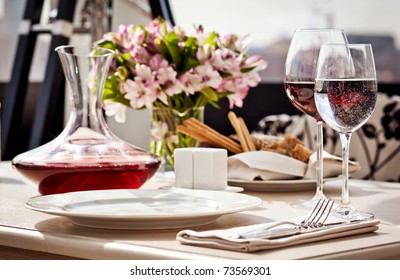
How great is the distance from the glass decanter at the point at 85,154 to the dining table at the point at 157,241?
0.08m

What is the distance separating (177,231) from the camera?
1046mm

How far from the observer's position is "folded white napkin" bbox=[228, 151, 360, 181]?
59.2 inches

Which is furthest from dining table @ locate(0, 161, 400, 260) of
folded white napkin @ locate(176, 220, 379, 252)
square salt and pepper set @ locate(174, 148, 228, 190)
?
square salt and pepper set @ locate(174, 148, 228, 190)

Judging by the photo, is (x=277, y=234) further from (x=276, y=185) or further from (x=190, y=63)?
(x=190, y=63)

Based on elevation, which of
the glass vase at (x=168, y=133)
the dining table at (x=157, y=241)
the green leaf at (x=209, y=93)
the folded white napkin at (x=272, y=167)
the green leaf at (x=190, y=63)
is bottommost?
the dining table at (x=157, y=241)

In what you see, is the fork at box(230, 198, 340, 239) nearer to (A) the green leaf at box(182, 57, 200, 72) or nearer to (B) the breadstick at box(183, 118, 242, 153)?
(B) the breadstick at box(183, 118, 242, 153)

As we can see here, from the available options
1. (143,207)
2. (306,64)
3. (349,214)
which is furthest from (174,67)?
(349,214)

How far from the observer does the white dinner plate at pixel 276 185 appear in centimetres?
148

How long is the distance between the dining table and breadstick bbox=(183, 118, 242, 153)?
0.28m

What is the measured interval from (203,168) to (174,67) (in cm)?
38

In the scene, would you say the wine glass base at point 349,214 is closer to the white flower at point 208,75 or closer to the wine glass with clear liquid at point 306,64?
the wine glass with clear liquid at point 306,64

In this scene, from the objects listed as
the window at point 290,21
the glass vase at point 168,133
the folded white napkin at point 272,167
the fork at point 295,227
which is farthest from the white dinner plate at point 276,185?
the window at point 290,21
